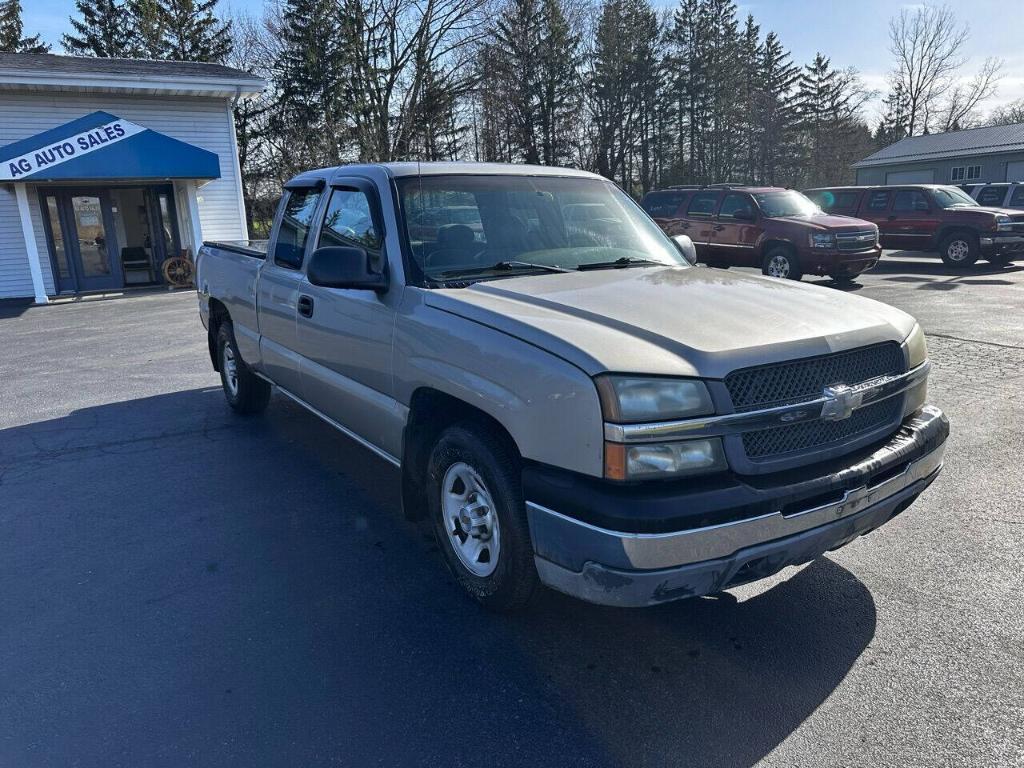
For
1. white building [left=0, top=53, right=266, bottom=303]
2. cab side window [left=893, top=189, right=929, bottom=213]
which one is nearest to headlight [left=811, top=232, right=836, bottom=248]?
cab side window [left=893, top=189, right=929, bottom=213]

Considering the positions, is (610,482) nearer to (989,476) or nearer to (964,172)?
(989,476)

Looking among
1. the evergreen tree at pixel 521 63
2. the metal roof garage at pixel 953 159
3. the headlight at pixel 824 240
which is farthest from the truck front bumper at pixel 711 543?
the metal roof garage at pixel 953 159

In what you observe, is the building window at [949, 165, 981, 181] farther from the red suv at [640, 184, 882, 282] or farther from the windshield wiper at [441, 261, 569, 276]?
the windshield wiper at [441, 261, 569, 276]

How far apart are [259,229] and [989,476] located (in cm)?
3672

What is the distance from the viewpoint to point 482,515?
129 inches

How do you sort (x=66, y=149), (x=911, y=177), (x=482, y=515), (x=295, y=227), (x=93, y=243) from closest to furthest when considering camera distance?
(x=482, y=515)
(x=295, y=227)
(x=66, y=149)
(x=93, y=243)
(x=911, y=177)

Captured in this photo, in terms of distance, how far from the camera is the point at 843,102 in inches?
2231

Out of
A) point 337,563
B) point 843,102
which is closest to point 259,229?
point 337,563

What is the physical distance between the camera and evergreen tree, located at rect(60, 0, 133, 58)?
4003cm

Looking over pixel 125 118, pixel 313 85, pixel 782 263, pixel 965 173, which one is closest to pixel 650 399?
pixel 782 263

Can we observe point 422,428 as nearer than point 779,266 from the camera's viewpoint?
Yes

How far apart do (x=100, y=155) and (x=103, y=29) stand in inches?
1242

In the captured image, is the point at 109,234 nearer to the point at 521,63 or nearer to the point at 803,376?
the point at 803,376

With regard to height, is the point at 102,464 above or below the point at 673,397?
below
